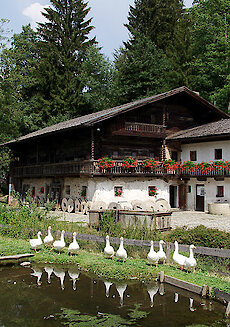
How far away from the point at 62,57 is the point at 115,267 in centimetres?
4116

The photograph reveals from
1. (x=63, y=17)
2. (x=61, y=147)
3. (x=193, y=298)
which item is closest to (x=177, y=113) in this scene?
(x=61, y=147)

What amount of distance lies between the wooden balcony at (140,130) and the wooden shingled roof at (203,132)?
1254mm

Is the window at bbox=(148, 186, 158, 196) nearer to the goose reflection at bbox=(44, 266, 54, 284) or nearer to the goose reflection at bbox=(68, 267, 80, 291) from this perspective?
the goose reflection at bbox=(68, 267, 80, 291)

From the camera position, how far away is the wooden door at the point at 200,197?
27.4m

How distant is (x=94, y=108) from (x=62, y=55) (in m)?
8.17

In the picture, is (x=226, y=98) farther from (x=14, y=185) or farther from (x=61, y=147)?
(x=14, y=185)

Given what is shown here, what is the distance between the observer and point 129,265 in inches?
440

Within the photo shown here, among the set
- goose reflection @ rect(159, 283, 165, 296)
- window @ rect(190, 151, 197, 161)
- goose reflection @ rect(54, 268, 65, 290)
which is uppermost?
window @ rect(190, 151, 197, 161)

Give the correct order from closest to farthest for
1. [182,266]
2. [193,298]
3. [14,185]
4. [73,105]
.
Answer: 1. [193,298]
2. [182,266]
3. [14,185]
4. [73,105]

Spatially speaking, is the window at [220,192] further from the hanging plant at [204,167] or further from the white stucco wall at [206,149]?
the white stucco wall at [206,149]

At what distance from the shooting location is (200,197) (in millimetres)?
27609

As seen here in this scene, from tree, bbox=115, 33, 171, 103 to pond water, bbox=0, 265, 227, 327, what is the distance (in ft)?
117

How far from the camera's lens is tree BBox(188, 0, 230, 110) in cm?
3762

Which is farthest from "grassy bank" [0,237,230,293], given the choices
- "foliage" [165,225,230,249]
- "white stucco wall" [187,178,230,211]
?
"white stucco wall" [187,178,230,211]
